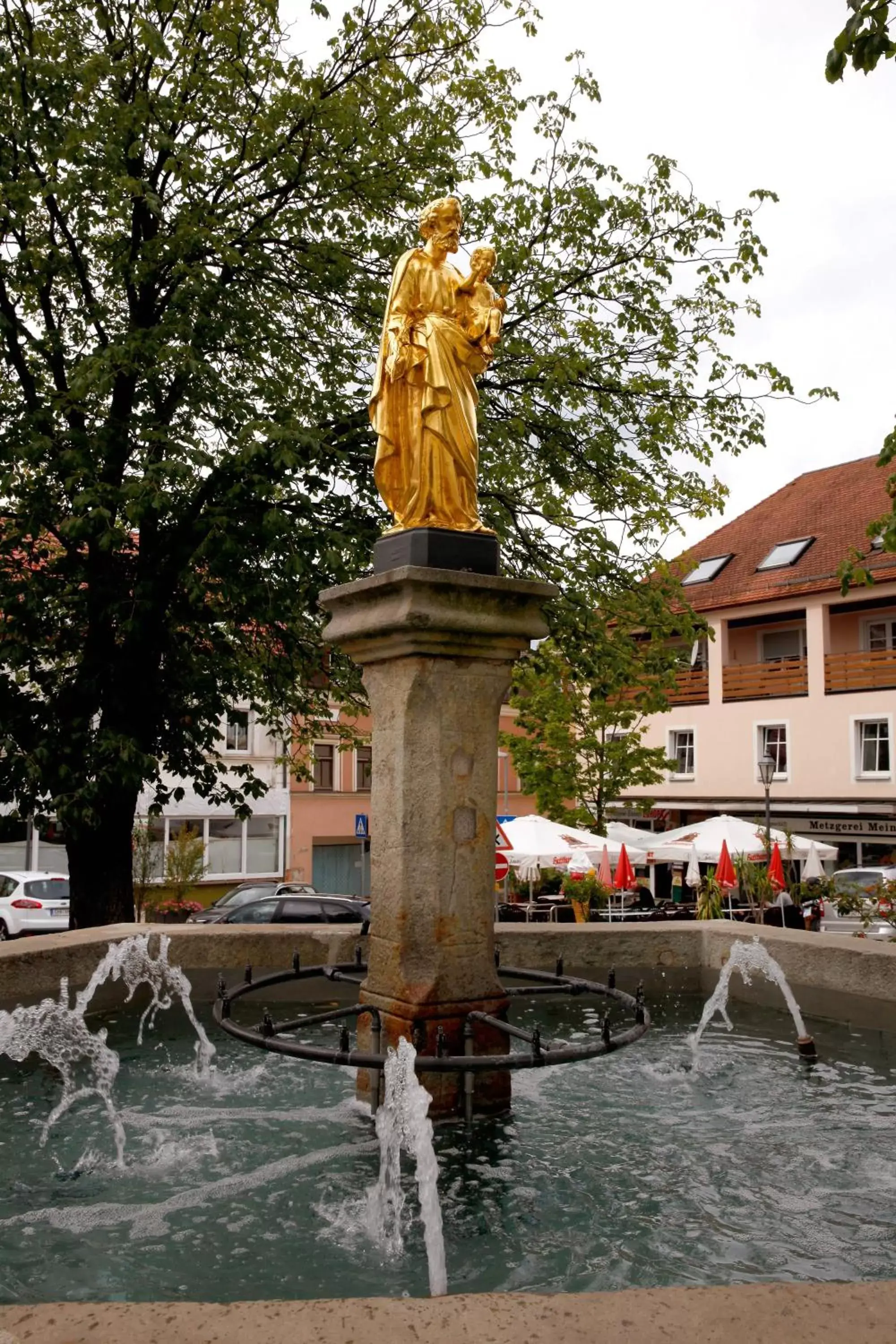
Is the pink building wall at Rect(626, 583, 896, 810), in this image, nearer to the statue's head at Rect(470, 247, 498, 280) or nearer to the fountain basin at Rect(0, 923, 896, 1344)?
the fountain basin at Rect(0, 923, 896, 1344)

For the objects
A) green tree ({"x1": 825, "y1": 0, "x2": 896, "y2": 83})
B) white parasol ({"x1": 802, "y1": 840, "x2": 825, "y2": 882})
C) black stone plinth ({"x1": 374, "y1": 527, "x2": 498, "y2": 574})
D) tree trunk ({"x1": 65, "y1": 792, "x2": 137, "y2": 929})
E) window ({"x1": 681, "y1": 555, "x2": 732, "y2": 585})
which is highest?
window ({"x1": 681, "y1": 555, "x2": 732, "y2": 585})

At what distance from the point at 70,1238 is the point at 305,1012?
12.5 ft

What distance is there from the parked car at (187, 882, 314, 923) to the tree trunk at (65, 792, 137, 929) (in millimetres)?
9869

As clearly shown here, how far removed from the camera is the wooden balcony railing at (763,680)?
112 feet

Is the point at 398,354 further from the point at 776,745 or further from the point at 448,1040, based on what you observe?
the point at 776,745

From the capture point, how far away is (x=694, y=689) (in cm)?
3706

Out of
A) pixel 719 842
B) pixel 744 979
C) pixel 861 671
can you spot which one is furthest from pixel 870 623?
pixel 744 979

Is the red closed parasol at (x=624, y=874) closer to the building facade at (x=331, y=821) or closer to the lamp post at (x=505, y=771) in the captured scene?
the lamp post at (x=505, y=771)

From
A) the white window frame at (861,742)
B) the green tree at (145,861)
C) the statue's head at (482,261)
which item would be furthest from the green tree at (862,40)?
the white window frame at (861,742)

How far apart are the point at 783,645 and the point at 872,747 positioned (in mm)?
4509

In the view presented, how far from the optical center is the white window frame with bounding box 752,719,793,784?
34.0m

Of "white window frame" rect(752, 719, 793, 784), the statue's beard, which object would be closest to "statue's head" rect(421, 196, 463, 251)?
the statue's beard

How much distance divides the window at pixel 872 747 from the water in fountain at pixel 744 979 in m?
25.4

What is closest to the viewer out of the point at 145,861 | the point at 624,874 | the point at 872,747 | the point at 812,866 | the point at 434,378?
Result: the point at 434,378
